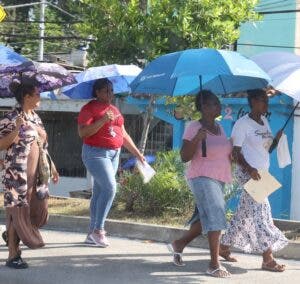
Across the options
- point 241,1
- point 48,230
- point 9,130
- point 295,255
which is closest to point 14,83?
point 9,130

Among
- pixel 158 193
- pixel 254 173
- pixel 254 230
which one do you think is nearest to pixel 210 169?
pixel 254 173

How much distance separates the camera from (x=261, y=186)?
19.2ft

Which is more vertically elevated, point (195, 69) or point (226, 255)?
point (195, 69)

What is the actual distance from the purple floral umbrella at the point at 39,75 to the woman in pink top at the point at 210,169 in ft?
5.42

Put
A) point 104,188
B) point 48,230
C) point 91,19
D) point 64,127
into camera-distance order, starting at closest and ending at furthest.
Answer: point 104,188, point 48,230, point 91,19, point 64,127

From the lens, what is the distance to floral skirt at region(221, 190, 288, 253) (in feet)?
19.5

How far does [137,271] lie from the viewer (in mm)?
6062

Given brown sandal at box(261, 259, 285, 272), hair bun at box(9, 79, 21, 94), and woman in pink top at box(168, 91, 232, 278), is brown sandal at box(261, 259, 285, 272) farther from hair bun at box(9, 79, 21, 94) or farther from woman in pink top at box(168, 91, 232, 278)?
hair bun at box(9, 79, 21, 94)

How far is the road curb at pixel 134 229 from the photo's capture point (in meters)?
7.67

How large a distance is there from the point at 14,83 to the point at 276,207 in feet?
29.2

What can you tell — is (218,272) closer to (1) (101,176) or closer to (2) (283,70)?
(1) (101,176)

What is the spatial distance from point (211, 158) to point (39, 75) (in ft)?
6.85

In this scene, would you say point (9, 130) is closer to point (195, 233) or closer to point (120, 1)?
point (195, 233)

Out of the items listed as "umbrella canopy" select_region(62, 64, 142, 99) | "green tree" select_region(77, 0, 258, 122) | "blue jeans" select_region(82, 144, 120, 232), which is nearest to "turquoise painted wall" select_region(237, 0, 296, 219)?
"green tree" select_region(77, 0, 258, 122)
